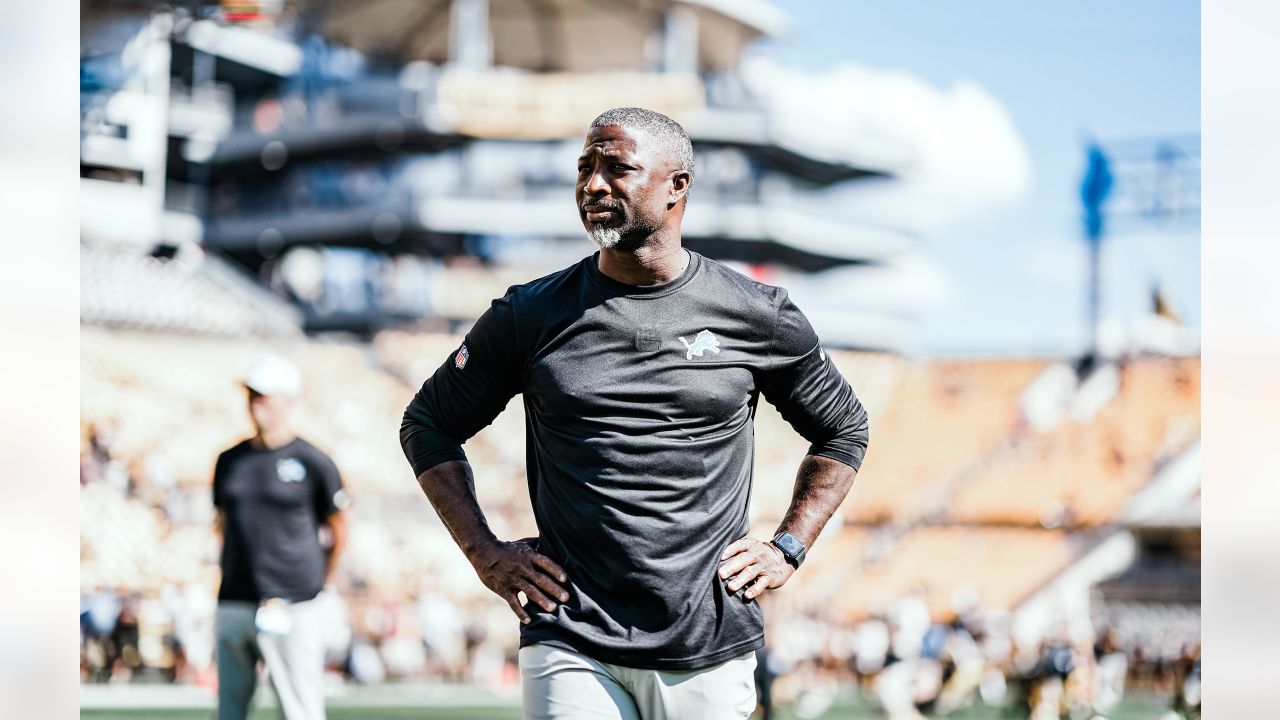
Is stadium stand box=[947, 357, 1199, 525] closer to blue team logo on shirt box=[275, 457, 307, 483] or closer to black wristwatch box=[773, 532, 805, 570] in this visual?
blue team logo on shirt box=[275, 457, 307, 483]

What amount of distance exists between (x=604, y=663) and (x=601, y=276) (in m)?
0.80

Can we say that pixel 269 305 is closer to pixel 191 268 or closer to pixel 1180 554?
pixel 191 268

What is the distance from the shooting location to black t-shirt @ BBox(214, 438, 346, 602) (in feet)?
19.1

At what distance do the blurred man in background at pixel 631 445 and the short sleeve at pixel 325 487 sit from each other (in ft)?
10.2

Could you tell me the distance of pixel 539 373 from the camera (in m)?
2.96

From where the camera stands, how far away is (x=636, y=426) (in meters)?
2.90

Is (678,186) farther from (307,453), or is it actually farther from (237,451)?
(237,451)

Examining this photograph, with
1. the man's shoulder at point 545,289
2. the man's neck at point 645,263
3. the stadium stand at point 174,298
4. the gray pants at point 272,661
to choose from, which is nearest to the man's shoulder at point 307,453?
the gray pants at point 272,661

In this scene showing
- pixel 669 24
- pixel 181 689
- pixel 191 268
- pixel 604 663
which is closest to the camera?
pixel 604 663

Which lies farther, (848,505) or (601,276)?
(848,505)

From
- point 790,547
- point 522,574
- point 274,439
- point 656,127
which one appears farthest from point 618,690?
point 274,439

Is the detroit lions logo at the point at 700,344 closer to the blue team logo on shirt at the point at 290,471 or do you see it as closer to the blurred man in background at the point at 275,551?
the blurred man in background at the point at 275,551
